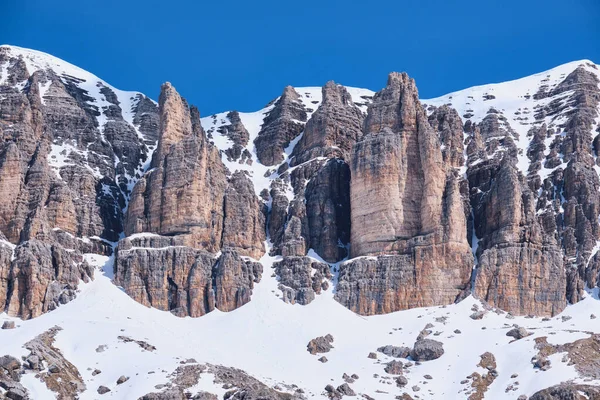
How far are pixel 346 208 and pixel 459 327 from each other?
3881 cm

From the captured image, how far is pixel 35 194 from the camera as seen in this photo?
7224 inches

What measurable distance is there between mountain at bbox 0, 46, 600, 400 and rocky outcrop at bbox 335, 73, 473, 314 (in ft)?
0.89

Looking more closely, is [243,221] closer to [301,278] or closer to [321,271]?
[301,278]

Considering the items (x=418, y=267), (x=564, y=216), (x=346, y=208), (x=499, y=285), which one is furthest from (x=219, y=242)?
(x=564, y=216)

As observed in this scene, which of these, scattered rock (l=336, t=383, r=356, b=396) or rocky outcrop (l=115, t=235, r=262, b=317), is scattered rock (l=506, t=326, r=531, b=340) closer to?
scattered rock (l=336, t=383, r=356, b=396)

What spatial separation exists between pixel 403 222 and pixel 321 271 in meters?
16.7

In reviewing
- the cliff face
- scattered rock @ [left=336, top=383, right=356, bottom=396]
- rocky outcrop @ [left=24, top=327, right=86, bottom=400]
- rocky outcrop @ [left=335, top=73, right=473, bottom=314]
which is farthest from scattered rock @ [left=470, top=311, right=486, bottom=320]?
rocky outcrop @ [left=24, top=327, right=86, bottom=400]

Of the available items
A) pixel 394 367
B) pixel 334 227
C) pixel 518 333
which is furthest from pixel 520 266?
pixel 334 227

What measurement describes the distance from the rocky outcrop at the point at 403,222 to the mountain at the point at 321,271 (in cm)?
27

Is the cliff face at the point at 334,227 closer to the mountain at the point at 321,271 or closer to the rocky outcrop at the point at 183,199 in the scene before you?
the rocky outcrop at the point at 183,199

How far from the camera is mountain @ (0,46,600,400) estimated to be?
14812 centimetres

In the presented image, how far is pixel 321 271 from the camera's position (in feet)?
599

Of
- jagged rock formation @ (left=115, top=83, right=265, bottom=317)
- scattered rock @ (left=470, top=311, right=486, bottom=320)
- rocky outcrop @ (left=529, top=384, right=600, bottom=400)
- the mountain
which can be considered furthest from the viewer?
jagged rock formation @ (left=115, top=83, right=265, bottom=317)

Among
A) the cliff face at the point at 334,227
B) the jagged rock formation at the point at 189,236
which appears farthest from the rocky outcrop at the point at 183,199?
the cliff face at the point at 334,227
